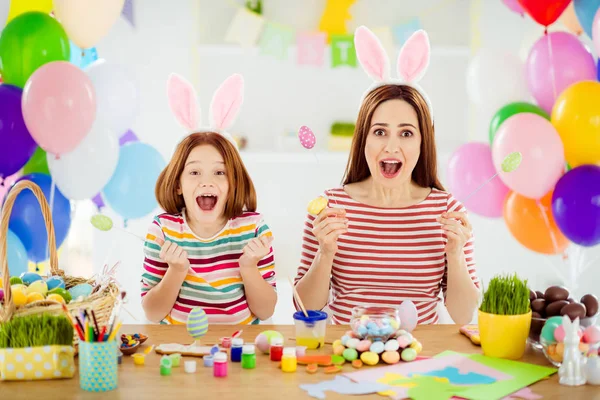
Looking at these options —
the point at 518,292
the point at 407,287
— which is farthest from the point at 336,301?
the point at 518,292

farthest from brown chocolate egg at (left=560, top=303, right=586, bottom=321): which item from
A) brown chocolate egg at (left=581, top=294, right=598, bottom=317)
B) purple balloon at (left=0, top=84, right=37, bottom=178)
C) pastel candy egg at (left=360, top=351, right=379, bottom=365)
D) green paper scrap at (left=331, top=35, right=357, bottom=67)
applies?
green paper scrap at (left=331, top=35, right=357, bottom=67)

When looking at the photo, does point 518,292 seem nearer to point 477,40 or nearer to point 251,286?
point 251,286

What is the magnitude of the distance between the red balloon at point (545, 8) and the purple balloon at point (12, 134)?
→ 80.7 inches

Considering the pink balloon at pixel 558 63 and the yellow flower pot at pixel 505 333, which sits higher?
the pink balloon at pixel 558 63

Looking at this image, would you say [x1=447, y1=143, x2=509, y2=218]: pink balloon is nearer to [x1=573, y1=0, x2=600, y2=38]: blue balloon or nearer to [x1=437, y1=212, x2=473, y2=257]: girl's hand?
[x1=573, y1=0, x2=600, y2=38]: blue balloon

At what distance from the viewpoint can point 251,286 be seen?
1983mm

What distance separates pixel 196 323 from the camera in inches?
62.9

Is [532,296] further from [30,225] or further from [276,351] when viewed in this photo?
[30,225]

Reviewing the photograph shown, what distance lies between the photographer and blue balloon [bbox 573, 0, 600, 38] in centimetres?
283

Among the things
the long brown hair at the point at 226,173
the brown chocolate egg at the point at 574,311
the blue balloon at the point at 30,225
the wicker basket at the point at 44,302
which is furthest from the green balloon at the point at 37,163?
the brown chocolate egg at the point at 574,311

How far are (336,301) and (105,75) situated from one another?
5.07ft

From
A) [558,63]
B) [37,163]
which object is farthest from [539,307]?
[37,163]

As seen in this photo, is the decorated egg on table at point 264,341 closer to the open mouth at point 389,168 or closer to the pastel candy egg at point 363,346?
the pastel candy egg at point 363,346

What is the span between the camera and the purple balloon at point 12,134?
268cm
